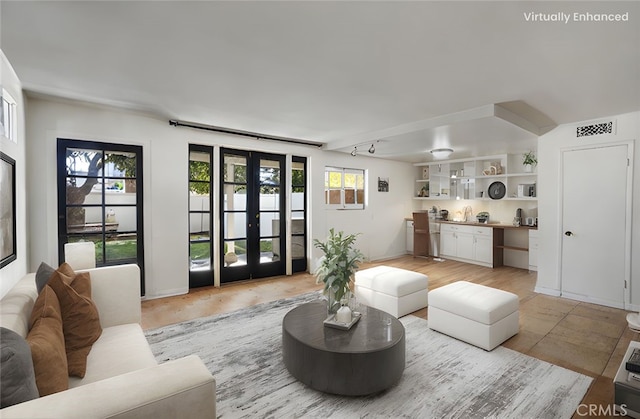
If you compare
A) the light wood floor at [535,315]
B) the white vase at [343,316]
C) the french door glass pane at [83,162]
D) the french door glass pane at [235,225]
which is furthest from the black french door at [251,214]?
the white vase at [343,316]

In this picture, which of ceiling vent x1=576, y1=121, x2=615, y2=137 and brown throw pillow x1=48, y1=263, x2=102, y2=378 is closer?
brown throw pillow x1=48, y1=263, x2=102, y2=378

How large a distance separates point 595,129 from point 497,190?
266 cm

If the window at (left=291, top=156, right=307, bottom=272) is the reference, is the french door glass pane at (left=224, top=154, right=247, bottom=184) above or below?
above

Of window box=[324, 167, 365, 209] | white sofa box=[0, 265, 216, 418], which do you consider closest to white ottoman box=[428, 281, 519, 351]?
white sofa box=[0, 265, 216, 418]

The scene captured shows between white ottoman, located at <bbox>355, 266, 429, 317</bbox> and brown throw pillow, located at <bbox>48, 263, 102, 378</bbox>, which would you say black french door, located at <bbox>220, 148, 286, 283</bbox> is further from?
brown throw pillow, located at <bbox>48, 263, 102, 378</bbox>

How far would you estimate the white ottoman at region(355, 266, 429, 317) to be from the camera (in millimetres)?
3557

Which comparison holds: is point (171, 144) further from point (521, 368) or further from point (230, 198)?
point (521, 368)

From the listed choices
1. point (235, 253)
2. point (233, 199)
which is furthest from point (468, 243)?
point (233, 199)

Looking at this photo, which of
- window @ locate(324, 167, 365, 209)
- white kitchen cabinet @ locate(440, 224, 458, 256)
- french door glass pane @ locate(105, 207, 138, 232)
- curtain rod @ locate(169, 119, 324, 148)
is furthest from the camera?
white kitchen cabinet @ locate(440, 224, 458, 256)

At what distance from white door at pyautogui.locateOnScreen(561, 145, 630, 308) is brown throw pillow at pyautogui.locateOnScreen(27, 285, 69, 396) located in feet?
18.0

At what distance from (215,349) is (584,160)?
5088 mm

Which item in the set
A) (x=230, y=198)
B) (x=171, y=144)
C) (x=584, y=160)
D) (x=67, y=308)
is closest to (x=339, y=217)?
(x=230, y=198)

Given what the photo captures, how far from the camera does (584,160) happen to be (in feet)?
13.4

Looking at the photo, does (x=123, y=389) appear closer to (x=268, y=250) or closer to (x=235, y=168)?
(x=235, y=168)
